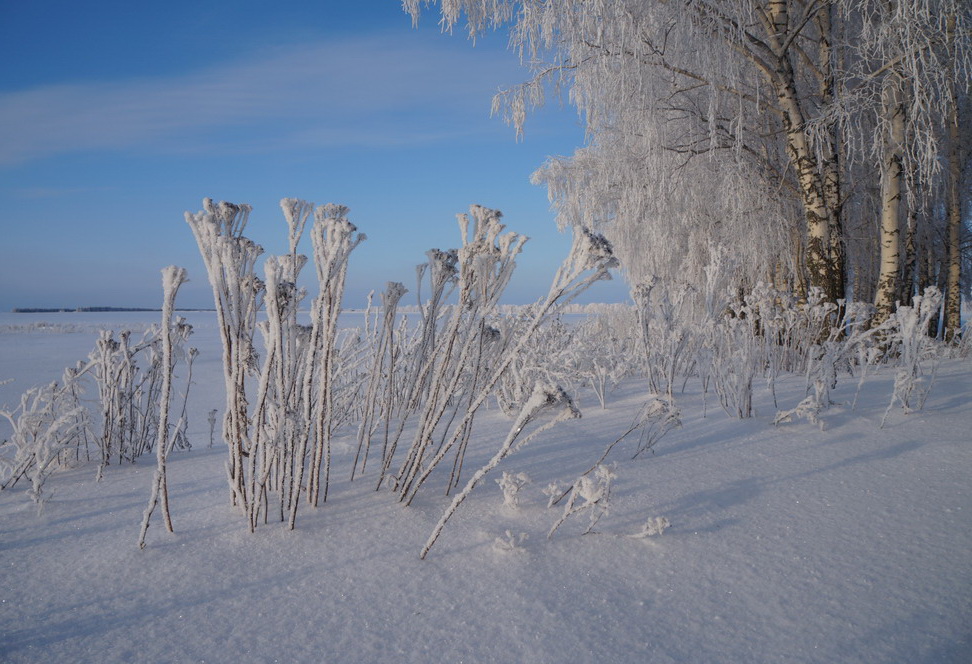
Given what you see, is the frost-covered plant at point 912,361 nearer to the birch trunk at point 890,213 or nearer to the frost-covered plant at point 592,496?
the frost-covered plant at point 592,496

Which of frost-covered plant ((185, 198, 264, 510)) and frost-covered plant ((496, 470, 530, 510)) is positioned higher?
frost-covered plant ((185, 198, 264, 510))

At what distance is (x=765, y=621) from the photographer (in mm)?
1173

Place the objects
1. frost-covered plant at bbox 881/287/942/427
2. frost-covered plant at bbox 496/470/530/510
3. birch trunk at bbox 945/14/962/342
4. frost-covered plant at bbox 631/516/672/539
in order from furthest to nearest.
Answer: birch trunk at bbox 945/14/962/342, frost-covered plant at bbox 881/287/942/427, frost-covered plant at bbox 496/470/530/510, frost-covered plant at bbox 631/516/672/539

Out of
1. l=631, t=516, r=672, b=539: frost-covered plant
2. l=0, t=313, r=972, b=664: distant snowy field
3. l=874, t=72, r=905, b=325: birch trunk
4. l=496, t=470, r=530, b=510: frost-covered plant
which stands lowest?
l=0, t=313, r=972, b=664: distant snowy field

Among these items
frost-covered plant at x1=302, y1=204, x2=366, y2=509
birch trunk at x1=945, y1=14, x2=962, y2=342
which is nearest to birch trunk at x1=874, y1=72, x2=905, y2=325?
birch trunk at x1=945, y1=14, x2=962, y2=342

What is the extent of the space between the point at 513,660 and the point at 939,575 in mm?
1116

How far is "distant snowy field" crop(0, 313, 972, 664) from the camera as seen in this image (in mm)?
1086

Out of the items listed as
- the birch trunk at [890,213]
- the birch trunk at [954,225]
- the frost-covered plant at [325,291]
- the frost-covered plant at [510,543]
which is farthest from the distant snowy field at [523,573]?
the birch trunk at [954,225]

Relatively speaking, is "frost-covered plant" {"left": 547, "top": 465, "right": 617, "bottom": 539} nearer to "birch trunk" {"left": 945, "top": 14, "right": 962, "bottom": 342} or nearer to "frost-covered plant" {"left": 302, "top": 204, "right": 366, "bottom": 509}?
"frost-covered plant" {"left": 302, "top": 204, "right": 366, "bottom": 509}

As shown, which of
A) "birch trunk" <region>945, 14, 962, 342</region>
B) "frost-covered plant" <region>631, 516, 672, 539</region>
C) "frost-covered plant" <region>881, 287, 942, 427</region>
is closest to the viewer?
"frost-covered plant" <region>631, 516, 672, 539</region>

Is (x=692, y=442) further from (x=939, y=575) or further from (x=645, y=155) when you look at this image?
(x=645, y=155)

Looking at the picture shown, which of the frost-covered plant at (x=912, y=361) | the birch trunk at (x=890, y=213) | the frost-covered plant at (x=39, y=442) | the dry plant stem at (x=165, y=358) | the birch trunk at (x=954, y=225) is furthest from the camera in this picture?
the birch trunk at (x=954, y=225)

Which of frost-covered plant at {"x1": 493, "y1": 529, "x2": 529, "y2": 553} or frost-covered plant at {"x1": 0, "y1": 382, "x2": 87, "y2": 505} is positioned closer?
→ frost-covered plant at {"x1": 493, "y1": 529, "x2": 529, "y2": 553}

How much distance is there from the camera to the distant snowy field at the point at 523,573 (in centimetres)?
109
